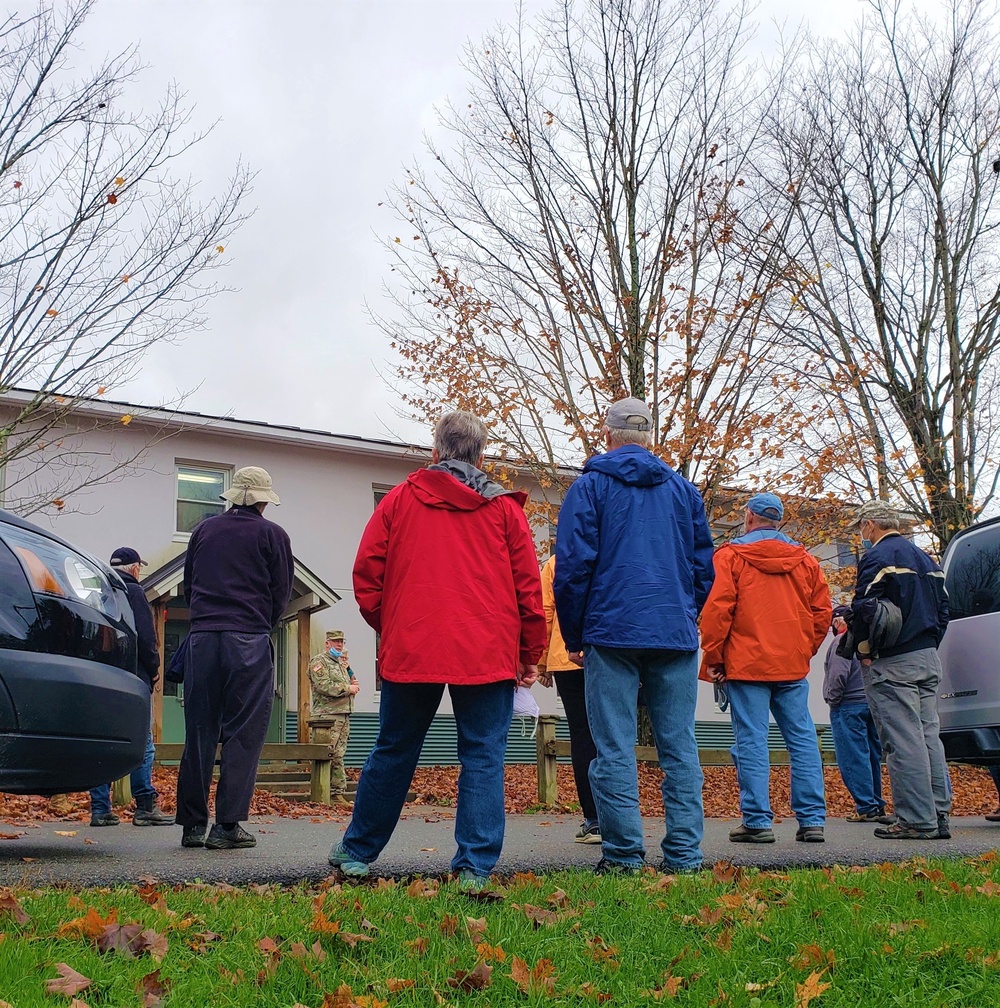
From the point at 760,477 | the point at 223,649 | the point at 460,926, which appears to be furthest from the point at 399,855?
the point at 760,477

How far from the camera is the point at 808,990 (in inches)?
120

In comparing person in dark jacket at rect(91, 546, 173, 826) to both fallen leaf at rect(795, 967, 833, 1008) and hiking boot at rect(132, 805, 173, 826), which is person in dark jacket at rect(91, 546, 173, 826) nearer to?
hiking boot at rect(132, 805, 173, 826)

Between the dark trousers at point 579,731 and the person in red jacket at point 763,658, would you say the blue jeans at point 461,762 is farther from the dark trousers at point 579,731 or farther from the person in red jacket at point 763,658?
the person in red jacket at point 763,658

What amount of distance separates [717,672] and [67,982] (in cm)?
504

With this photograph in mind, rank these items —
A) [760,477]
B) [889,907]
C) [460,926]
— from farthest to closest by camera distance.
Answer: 1. [760,477]
2. [889,907]
3. [460,926]

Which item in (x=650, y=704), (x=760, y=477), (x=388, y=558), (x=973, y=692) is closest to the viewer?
(x=388, y=558)

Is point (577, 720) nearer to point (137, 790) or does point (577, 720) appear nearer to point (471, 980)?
point (137, 790)

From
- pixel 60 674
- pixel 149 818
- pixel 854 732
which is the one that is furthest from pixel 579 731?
pixel 149 818

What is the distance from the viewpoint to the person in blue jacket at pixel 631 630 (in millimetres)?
5199

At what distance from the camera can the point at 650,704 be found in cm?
548

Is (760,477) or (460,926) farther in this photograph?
(760,477)

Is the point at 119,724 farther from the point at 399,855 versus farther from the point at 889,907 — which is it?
the point at 889,907

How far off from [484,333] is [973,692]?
10.1 meters

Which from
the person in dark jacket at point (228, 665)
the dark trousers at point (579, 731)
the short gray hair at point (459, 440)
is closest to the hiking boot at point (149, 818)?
the person in dark jacket at point (228, 665)
